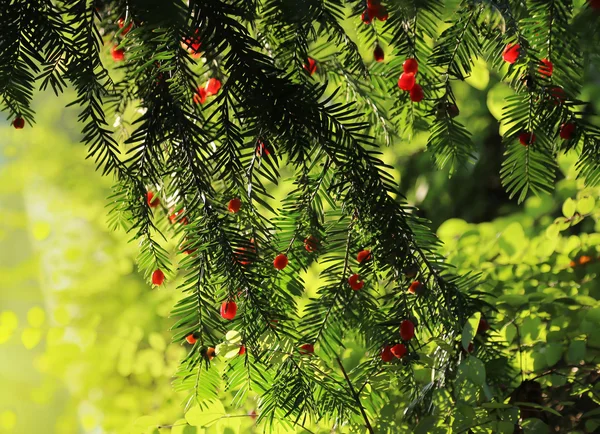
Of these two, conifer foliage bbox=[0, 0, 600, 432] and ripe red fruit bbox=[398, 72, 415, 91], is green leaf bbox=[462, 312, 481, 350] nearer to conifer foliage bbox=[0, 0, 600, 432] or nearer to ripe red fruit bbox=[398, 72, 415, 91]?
conifer foliage bbox=[0, 0, 600, 432]

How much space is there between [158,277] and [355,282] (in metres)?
0.20

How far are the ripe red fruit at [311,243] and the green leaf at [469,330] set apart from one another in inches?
6.4

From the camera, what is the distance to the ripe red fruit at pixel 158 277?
57 centimetres

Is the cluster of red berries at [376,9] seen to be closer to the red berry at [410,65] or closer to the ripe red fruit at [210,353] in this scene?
the red berry at [410,65]

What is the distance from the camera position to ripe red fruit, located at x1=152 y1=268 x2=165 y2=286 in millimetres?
573

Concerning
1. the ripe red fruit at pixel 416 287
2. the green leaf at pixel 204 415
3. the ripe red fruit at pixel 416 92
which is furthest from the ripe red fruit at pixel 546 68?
the green leaf at pixel 204 415

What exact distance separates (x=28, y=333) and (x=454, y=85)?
5.70 feet

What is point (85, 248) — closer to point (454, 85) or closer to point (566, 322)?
point (454, 85)

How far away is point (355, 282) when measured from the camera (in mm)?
584

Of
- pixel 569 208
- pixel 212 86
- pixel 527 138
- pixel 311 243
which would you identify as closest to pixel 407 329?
pixel 311 243

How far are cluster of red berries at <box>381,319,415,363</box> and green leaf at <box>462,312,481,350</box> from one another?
5cm

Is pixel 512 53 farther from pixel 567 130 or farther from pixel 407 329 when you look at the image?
pixel 407 329

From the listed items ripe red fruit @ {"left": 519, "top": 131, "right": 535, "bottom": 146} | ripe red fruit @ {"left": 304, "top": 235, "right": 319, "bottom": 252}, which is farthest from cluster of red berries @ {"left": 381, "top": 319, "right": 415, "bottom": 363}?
ripe red fruit @ {"left": 519, "top": 131, "right": 535, "bottom": 146}

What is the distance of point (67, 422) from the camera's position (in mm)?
1875
